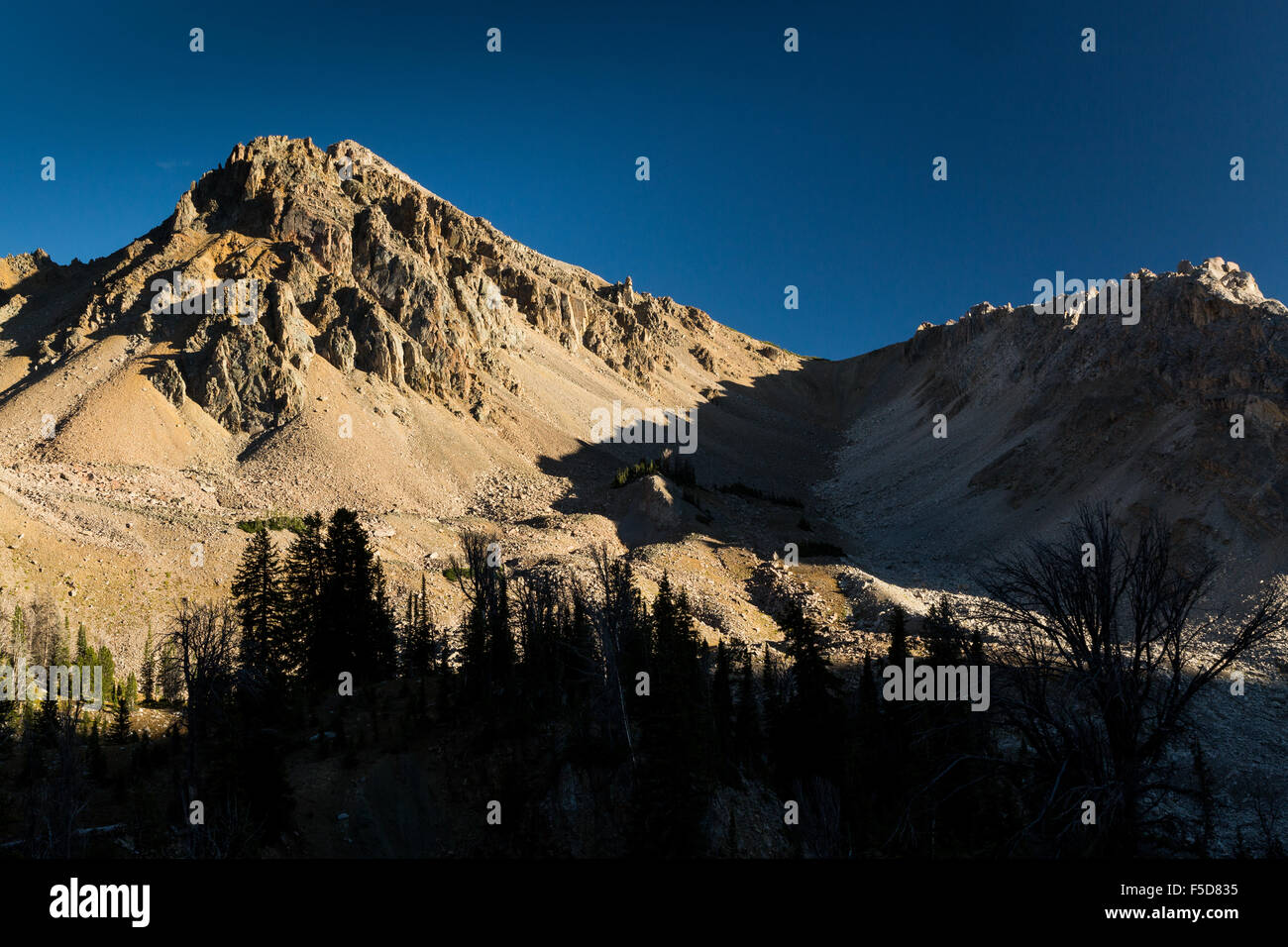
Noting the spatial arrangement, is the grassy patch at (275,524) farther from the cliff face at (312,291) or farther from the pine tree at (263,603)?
the cliff face at (312,291)

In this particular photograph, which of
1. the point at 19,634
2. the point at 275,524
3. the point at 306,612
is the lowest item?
the point at 19,634

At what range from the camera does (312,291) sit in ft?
272

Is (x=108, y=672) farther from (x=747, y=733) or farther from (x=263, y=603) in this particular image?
(x=747, y=733)

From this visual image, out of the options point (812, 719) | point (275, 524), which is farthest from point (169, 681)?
point (812, 719)

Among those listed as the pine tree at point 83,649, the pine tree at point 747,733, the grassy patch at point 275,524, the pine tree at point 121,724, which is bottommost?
the pine tree at point 747,733

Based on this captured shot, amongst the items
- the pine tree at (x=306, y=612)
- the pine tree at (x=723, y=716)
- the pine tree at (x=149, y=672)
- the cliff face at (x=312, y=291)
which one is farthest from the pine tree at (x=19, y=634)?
the cliff face at (x=312, y=291)

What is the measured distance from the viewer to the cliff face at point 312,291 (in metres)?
71.1

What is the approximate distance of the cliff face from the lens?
71.1 m

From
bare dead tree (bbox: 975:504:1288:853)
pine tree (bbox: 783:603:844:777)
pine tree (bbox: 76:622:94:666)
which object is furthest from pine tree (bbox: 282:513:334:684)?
bare dead tree (bbox: 975:504:1288:853)

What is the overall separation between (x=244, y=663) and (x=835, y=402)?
148132mm

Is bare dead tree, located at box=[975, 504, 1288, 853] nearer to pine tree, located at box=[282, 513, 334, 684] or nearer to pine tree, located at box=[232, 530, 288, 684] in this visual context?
pine tree, located at box=[232, 530, 288, 684]
